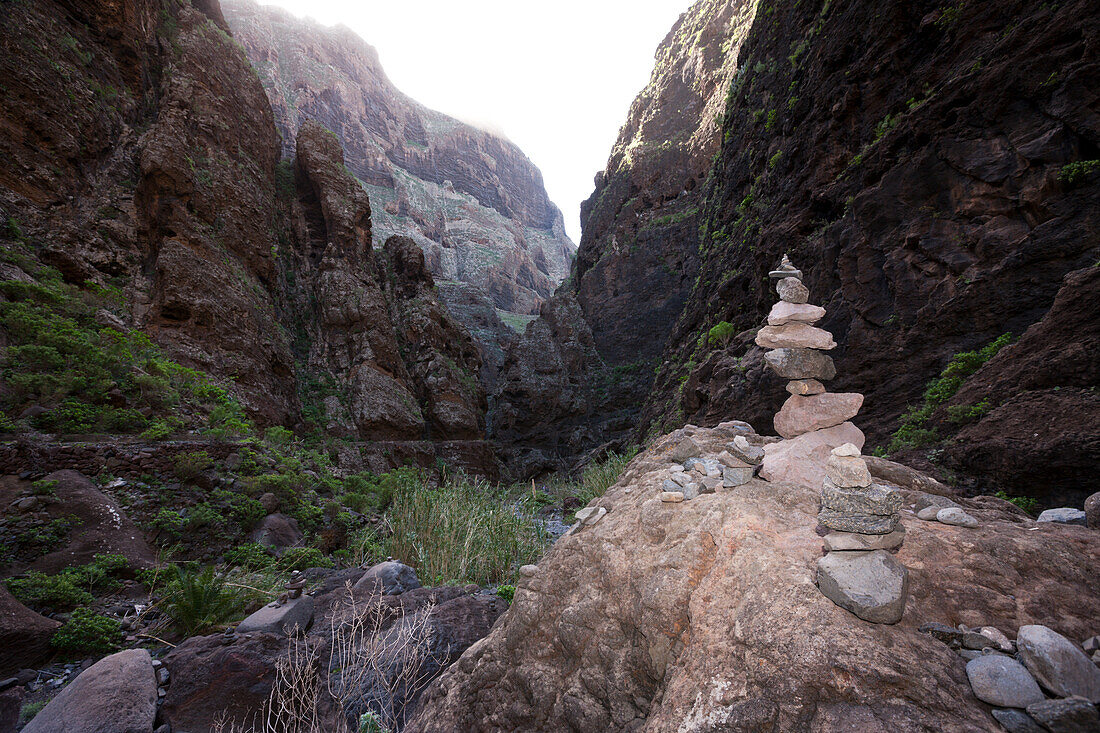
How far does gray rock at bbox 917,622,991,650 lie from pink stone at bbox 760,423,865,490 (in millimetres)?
1387

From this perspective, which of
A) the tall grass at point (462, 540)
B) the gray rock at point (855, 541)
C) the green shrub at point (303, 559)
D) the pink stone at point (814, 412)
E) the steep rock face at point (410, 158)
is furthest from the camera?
the steep rock face at point (410, 158)

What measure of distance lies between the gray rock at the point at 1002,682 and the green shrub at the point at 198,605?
641 centimetres

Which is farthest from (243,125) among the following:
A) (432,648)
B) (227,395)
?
(432,648)

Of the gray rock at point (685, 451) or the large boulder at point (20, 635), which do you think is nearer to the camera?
the large boulder at point (20, 635)

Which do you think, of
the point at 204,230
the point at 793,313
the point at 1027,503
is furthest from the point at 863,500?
the point at 204,230

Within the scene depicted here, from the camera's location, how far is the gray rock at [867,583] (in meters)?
1.75

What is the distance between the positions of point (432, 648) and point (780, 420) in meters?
4.10

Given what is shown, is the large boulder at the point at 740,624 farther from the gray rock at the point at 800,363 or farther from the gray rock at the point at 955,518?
the gray rock at the point at 800,363

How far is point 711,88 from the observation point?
27594 millimetres

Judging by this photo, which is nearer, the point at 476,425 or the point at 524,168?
the point at 476,425

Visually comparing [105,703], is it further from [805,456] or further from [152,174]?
[152,174]

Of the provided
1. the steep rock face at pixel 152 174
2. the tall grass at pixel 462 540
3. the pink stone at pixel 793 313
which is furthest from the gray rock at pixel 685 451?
the steep rock face at pixel 152 174

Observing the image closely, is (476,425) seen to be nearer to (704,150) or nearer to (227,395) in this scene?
(227,395)

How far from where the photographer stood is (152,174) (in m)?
12.9
